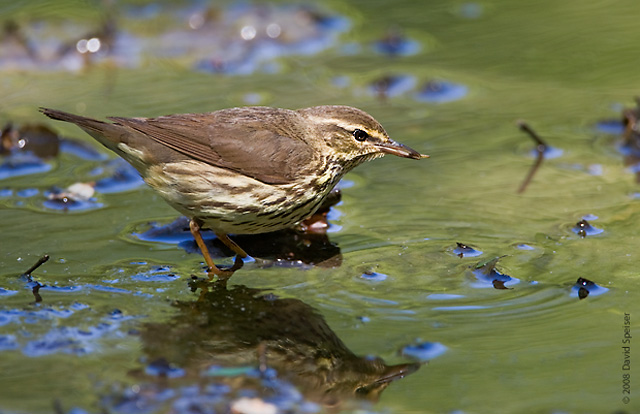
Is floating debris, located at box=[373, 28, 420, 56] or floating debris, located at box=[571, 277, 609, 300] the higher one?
floating debris, located at box=[373, 28, 420, 56]

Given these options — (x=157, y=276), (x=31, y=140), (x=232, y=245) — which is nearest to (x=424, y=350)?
(x=157, y=276)

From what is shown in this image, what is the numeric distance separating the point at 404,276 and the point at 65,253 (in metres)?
2.47

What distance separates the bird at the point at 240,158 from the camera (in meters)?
6.30

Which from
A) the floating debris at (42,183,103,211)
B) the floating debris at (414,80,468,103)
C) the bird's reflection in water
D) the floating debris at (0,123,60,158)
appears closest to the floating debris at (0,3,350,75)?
the floating debris at (414,80,468,103)

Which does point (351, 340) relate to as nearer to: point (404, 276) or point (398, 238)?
point (404, 276)

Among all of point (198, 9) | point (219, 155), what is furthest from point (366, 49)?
point (219, 155)

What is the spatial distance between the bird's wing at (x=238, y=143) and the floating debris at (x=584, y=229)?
2.09 meters

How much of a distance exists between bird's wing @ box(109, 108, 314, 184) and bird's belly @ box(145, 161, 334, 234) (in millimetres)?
79

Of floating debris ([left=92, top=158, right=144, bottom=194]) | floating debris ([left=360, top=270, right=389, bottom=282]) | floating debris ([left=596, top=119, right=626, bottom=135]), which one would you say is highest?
floating debris ([left=596, top=119, right=626, bottom=135])

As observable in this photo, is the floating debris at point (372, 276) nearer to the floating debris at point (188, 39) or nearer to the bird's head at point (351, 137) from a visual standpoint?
the bird's head at point (351, 137)

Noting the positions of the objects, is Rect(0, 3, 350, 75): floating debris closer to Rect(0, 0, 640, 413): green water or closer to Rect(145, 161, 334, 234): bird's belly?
Rect(0, 0, 640, 413): green water

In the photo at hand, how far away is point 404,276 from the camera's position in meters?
5.95

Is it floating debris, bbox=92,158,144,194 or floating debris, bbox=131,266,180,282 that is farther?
floating debris, bbox=92,158,144,194

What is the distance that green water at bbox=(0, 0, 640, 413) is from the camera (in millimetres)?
4699
